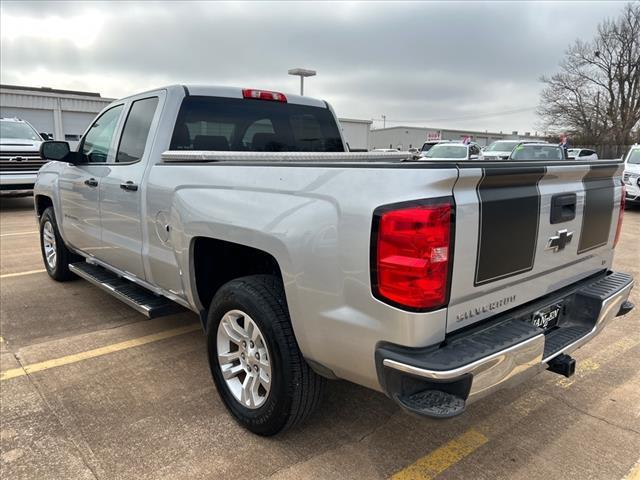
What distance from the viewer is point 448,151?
56.9 ft

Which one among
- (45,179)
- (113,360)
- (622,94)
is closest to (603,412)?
(113,360)

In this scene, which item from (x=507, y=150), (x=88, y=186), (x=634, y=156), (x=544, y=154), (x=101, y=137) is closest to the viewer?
(x=88, y=186)

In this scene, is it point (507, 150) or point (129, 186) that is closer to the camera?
point (129, 186)

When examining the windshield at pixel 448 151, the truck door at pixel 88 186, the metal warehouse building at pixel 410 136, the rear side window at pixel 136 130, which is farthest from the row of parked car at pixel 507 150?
the metal warehouse building at pixel 410 136

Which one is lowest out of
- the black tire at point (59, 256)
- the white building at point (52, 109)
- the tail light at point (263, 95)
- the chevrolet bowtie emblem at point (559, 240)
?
the black tire at point (59, 256)

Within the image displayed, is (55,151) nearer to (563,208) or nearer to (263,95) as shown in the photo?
(263,95)

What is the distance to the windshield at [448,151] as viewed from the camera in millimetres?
17016

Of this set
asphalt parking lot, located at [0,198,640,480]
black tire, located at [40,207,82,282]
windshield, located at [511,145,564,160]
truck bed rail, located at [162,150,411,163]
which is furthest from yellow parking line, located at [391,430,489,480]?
windshield, located at [511,145,564,160]

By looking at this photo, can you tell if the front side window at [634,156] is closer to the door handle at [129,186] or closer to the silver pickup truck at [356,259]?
the silver pickup truck at [356,259]

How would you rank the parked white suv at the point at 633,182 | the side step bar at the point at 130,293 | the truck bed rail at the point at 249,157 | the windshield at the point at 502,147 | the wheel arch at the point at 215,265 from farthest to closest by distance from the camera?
the windshield at the point at 502,147 < the parked white suv at the point at 633,182 < the side step bar at the point at 130,293 < the truck bed rail at the point at 249,157 < the wheel arch at the point at 215,265

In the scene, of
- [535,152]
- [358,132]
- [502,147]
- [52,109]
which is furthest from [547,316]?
[358,132]

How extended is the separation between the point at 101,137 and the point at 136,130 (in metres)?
0.83

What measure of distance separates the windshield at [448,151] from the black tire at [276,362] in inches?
605

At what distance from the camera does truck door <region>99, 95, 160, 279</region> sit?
3574 mm
